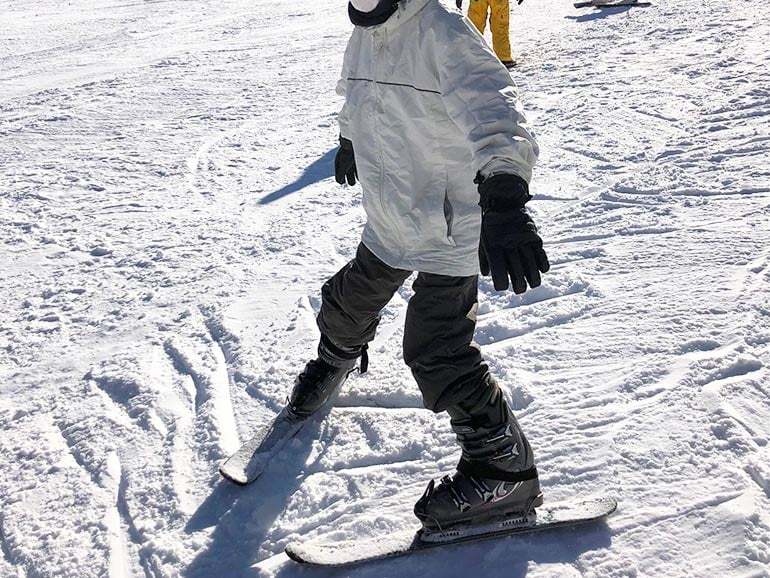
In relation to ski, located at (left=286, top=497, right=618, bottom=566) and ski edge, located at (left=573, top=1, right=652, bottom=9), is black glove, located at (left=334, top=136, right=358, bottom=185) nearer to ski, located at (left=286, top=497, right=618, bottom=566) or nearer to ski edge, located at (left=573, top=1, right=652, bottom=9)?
ski, located at (left=286, top=497, right=618, bottom=566)

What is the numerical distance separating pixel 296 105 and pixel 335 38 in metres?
3.03

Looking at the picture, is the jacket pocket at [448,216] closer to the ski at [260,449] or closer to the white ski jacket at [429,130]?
the white ski jacket at [429,130]

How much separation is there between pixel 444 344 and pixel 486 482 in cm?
42

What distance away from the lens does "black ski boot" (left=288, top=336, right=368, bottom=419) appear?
2645 mm

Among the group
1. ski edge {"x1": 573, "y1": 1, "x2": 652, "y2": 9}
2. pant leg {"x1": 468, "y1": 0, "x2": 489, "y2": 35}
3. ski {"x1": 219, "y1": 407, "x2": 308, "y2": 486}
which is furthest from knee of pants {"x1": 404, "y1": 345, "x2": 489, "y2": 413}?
ski edge {"x1": 573, "y1": 1, "x2": 652, "y2": 9}

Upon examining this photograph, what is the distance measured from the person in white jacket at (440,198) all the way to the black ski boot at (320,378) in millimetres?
463

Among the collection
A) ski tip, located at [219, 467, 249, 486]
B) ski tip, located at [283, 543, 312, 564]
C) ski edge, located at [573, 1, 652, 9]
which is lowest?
ski tip, located at [283, 543, 312, 564]

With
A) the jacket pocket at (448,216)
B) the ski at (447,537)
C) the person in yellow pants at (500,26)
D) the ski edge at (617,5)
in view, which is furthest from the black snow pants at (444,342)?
the ski edge at (617,5)

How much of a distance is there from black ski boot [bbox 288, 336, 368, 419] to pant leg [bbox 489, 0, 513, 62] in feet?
18.8

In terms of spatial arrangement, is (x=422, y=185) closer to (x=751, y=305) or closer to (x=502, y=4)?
(x=751, y=305)

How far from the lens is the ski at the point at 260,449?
2420 mm

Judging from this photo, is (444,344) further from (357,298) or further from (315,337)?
(315,337)

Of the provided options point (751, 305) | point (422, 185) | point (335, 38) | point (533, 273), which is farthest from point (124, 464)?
point (335, 38)

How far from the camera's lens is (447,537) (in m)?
2.13
